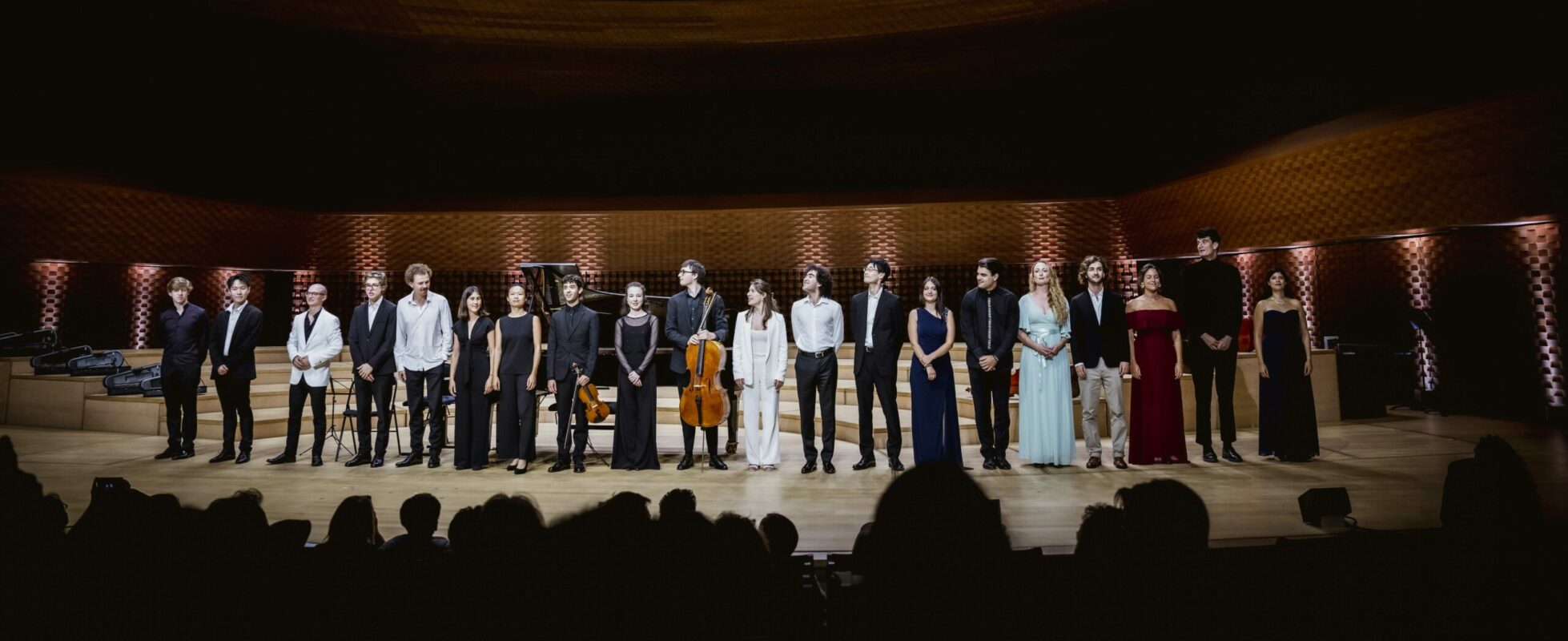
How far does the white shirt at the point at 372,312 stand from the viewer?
5078mm

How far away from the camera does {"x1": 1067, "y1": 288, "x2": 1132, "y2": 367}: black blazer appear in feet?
15.7

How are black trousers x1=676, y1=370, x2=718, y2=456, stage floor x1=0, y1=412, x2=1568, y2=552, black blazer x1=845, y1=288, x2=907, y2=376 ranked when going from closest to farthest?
stage floor x1=0, y1=412, x2=1568, y2=552, black blazer x1=845, y1=288, x2=907, y2=376, black trousers x1=676, y1=370, x2=718, y2=456

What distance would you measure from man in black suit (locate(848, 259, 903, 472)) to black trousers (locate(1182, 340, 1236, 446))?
7.93 ft

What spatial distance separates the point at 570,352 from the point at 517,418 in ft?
2.39

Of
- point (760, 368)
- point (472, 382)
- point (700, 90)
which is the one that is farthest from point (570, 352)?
point (700, 90)

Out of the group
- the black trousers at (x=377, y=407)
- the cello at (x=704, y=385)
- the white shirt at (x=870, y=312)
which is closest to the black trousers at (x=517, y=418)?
the black trousers at (x=377, y=407)

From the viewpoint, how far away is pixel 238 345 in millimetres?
5188

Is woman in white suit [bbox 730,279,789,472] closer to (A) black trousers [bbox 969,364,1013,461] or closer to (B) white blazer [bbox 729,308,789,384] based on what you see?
(B) white blazer [bbox 729,308,789,384]

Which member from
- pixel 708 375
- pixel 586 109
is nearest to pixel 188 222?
pixel 586 109

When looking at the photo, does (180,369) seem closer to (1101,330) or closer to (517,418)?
(517,418)

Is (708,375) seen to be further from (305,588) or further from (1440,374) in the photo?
(1440,374)

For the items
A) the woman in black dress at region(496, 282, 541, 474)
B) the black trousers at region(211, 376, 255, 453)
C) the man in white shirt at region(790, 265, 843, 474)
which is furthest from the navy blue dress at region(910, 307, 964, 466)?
the black trousers at region(211, 376, 255, 453)

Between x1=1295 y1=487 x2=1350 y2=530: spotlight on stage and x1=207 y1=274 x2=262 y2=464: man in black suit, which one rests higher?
x1=207 y1=274 x2=262 y2=464: man in black suit

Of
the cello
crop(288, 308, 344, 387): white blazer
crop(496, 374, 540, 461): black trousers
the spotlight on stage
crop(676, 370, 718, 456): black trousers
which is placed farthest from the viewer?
crop(288, 308, 344, 387): white blazer
